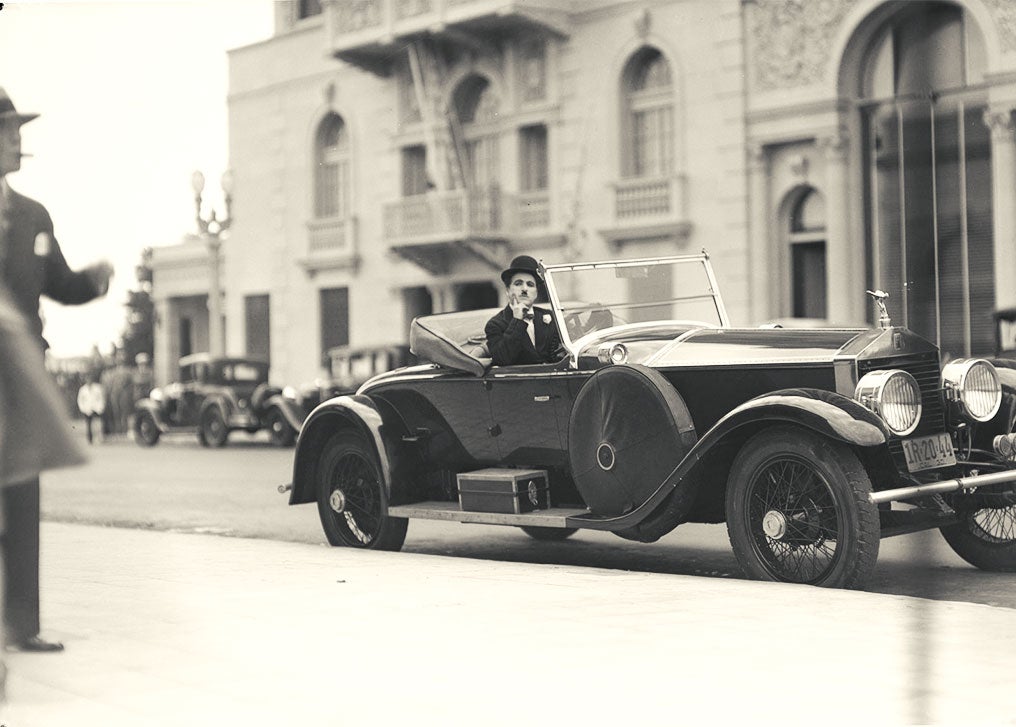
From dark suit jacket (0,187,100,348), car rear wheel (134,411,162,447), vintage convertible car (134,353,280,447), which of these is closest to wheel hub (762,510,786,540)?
dark suit jacket (0,187,100,348)

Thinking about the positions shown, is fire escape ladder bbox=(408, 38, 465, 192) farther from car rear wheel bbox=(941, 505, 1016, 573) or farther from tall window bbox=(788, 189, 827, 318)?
car rear wheel bbox=(941, 505, 1016, 573)

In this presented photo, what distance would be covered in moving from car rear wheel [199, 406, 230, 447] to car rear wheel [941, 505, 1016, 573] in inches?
766

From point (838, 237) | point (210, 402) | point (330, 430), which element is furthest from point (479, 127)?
point (330, 430)

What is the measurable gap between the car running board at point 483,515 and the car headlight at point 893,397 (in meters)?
1.61

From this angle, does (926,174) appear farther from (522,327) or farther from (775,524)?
(522,327)

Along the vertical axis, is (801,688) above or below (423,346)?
below

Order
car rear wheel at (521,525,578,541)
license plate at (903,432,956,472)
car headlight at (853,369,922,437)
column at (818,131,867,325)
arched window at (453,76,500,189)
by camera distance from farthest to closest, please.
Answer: arched window at (453,76,500,189) → column at (818,131,867,325) → car rear wheel at (521,525,578,541) → license plate at (903,432,956,472) → car headlight at (853,369,922,437)

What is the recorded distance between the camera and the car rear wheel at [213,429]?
25639mm

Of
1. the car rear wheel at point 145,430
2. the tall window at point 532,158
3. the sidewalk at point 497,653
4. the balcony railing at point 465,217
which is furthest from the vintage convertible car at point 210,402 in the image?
the sidewalk at point 497,653

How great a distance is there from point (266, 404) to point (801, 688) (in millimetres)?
21727

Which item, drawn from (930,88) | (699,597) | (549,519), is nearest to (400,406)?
(549,519)

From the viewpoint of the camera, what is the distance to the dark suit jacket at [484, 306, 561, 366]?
26.0 ft

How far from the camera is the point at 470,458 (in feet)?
26.9

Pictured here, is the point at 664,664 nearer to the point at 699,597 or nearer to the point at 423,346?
the point at 699,597
